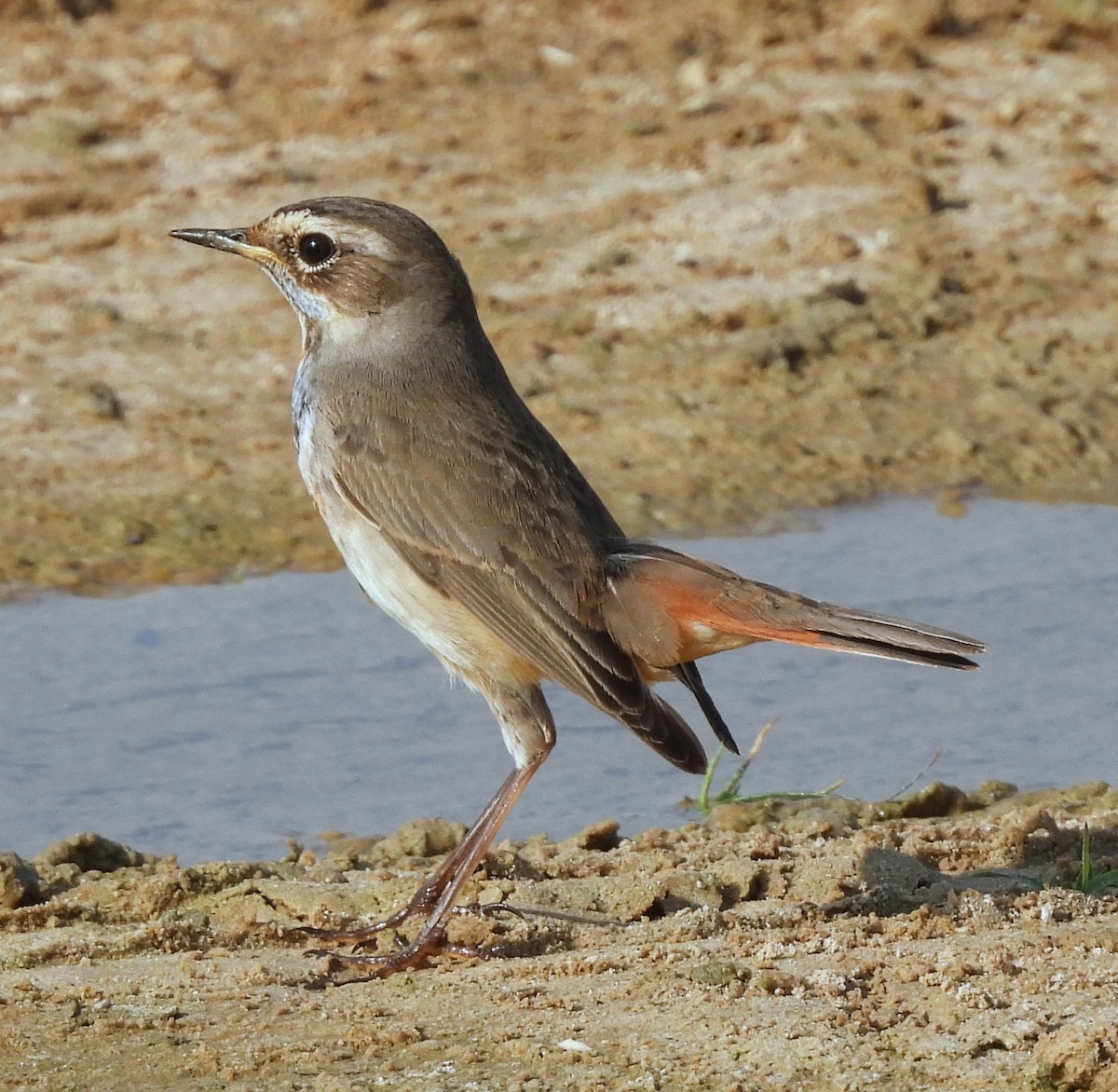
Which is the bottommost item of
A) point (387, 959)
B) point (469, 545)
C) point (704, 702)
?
point (387, 959)

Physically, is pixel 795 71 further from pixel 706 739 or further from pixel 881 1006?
pixel 881 1006

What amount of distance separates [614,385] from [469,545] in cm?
398

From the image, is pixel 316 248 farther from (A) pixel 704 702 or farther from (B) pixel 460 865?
(B) pixel 460 865

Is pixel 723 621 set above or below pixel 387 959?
above

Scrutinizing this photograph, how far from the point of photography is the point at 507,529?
20.6 feet

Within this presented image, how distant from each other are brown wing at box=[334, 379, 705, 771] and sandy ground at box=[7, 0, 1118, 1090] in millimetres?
598

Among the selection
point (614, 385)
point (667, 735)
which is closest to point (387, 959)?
point (667, 735)

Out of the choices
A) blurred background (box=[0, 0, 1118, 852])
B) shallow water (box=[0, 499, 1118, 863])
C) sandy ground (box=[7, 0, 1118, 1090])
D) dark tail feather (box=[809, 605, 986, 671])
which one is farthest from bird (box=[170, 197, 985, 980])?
blurred background (box=[0, 0, 1118, 852])

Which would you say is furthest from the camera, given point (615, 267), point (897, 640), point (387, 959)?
point (615, 267)

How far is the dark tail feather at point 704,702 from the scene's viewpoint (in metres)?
6.16

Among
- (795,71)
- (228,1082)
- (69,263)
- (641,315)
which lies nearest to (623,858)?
(228,1082)

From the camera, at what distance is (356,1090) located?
4.54 metres

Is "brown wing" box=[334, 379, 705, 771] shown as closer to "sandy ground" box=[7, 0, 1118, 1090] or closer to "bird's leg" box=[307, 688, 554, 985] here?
"bird's leg" box=[307, 688, 554, 985]

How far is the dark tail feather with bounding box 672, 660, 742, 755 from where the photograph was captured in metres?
6.16
